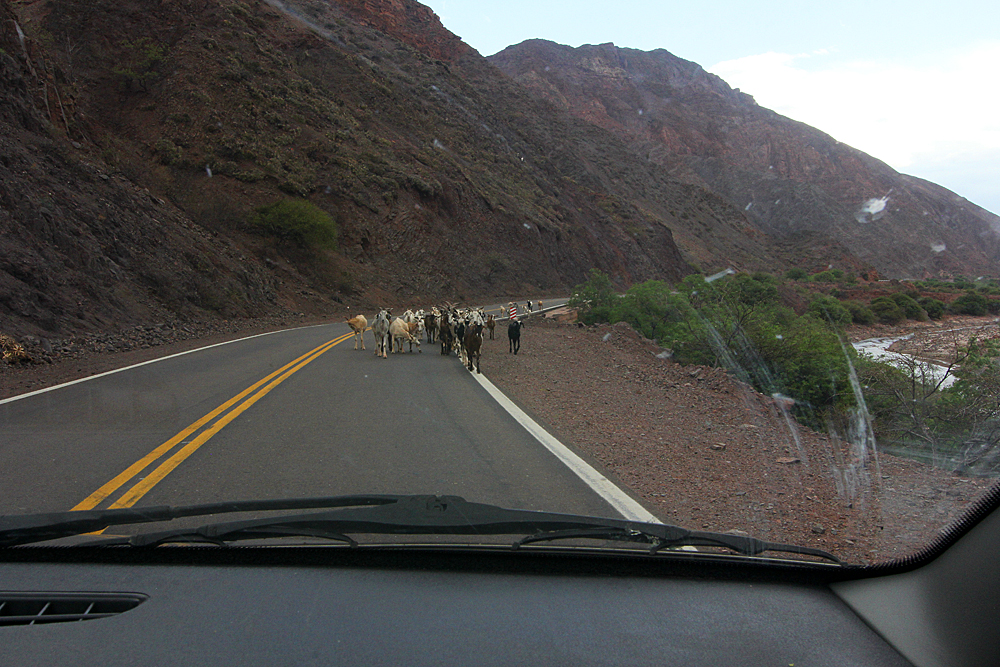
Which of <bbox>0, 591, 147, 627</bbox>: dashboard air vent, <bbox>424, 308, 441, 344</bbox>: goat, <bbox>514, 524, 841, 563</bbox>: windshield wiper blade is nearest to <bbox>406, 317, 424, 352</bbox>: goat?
<bbox>424, 308, 441, 344</bbox>: goat

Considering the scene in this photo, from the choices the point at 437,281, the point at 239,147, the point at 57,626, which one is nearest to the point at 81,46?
the point at 239,147

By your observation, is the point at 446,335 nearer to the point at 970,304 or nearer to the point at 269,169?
the point at 970,304

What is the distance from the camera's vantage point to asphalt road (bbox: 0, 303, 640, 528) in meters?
5.37

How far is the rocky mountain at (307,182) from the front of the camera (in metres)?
22.9

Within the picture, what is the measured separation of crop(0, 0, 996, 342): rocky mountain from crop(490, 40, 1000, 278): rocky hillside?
1978mm

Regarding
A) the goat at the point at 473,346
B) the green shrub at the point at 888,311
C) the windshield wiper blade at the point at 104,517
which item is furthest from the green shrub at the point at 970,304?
the windshield wiper blade at the point at 104,517

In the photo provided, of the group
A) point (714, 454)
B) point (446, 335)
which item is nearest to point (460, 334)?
point (446, 335)

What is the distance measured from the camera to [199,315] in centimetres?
2472

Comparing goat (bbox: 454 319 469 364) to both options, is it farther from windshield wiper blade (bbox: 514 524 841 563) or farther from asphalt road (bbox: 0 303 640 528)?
windshield wiper blade (bbox: 514 524 841 563)

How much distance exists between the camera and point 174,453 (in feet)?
21.5

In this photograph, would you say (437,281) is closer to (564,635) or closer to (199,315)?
(199,315)

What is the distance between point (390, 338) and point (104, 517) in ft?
44.9

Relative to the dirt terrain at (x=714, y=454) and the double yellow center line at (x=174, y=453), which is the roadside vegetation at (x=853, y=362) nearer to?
the dirt terrain at (x=714, y=454)

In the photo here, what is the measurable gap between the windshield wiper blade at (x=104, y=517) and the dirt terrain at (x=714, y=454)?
244cm
